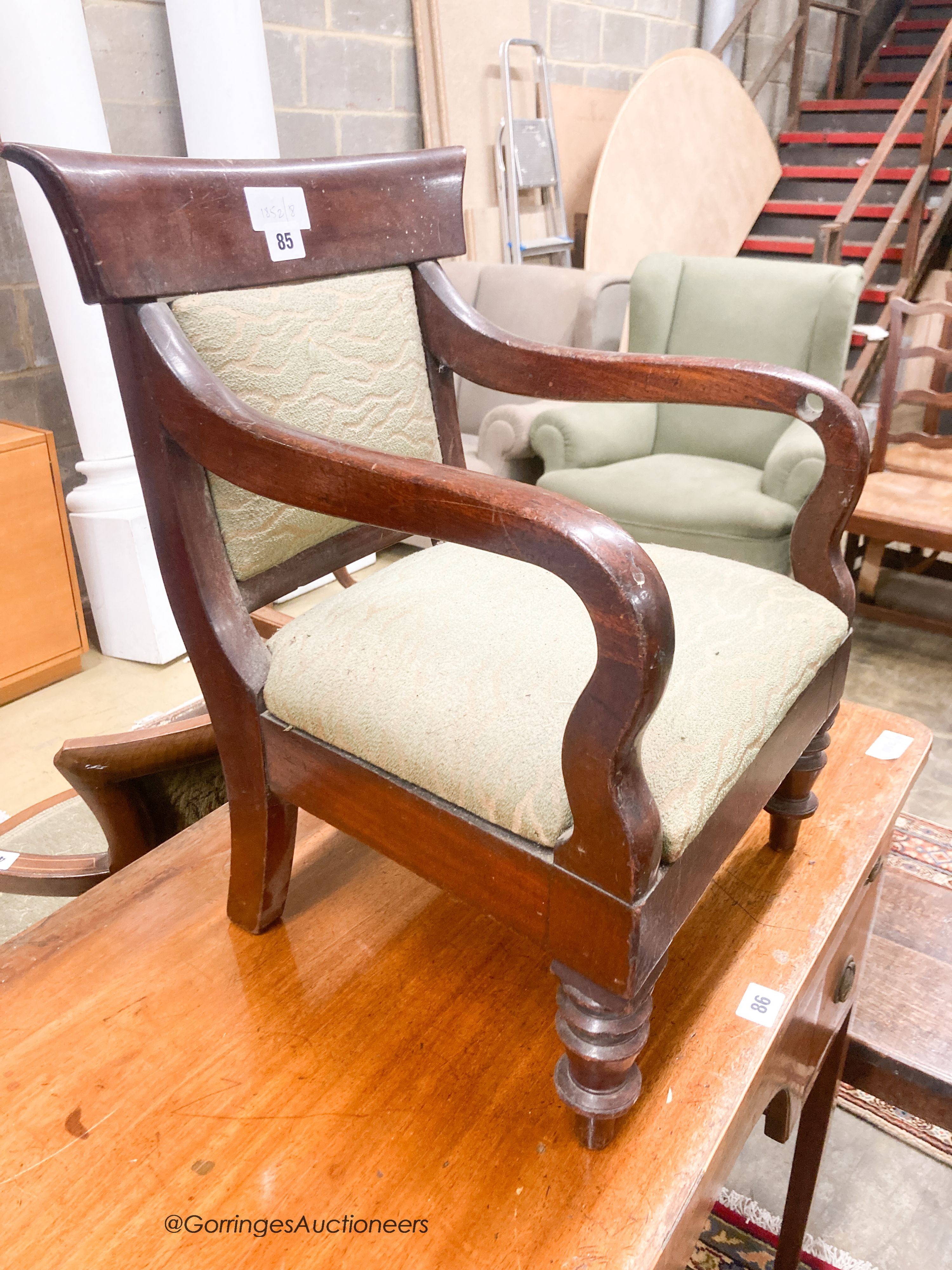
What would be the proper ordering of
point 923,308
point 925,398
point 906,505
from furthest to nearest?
point 925,398 → point 923,308 → point 906,505

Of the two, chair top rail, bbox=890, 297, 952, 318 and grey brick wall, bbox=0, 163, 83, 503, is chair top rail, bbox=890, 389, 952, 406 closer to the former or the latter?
chair top rail, bbox=890, 297, 952, 318

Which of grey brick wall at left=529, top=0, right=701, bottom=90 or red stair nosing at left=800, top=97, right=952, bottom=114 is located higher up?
grey brick wall at left=529, top=0, right=701, bottom=90

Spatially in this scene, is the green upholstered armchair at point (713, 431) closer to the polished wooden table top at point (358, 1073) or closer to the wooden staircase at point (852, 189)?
the polished wooden table top at point (358, 1073)

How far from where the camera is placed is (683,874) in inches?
27.5

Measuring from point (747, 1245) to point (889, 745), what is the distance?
0.67m

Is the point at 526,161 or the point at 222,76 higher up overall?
the point at 222,76

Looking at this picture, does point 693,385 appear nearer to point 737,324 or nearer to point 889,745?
point 889,745

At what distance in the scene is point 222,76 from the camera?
7.54 ft

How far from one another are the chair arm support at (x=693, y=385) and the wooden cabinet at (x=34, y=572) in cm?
145

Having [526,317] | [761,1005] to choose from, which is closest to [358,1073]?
[761,1005]

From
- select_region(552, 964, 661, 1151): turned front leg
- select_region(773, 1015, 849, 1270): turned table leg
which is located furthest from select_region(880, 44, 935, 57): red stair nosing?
select_region(552, 964, 661, 1151): turned front leg

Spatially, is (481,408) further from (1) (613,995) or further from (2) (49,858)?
(1) (613,995)

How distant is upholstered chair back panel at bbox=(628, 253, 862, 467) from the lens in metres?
2.39

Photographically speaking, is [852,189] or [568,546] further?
[852,189]
